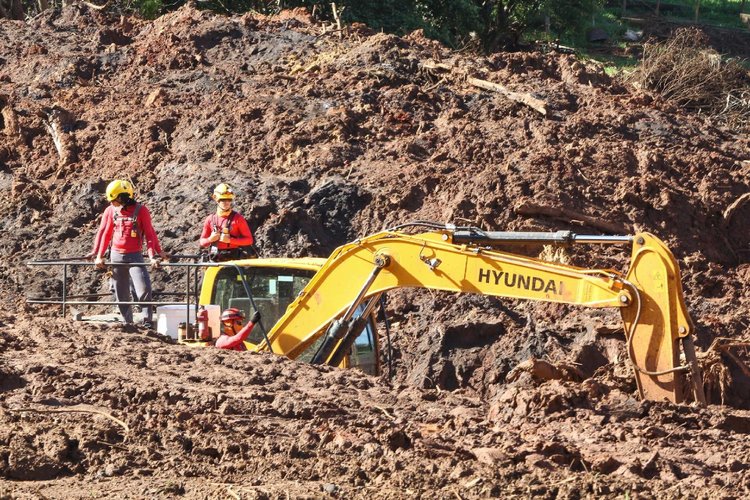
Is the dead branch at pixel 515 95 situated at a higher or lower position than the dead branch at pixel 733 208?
higher

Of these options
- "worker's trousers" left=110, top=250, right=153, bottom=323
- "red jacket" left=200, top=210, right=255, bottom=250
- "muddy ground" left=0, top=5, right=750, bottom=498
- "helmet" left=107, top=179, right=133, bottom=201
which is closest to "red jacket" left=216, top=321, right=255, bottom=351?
"muddy ground" left=0, top=5, right=750, bottom=498

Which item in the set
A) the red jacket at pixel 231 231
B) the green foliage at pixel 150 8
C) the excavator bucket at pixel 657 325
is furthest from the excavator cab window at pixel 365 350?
the green foliage at pixel 150 8

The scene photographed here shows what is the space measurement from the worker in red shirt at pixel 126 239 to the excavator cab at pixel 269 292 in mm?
1467

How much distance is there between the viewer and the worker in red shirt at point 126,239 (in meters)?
12.9

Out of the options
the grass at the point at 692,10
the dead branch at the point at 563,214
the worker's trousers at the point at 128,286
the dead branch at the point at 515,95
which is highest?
the grass at the point at 692,10

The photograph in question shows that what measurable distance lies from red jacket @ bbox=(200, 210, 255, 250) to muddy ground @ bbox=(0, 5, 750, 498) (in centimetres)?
200

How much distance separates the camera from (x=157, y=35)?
72.4ft

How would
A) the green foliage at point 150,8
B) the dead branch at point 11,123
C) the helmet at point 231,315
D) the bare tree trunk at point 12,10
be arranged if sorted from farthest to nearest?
the bare tree trunk at point 12,10
the green foliage at point 150,8
the dead branch at point 11,123
the helmet at point 231,315

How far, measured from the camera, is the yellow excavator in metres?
9.21

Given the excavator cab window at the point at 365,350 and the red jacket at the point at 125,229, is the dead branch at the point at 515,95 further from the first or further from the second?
the excavator cab window at the point at 365,350

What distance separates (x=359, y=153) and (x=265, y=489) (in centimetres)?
1162

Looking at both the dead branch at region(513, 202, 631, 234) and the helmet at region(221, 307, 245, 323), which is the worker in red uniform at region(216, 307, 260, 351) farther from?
the dead branch at region(513, 202, 631, 234)

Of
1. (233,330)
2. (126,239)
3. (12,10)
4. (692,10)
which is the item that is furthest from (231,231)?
(692,10)

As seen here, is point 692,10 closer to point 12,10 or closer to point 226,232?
point 12,10
